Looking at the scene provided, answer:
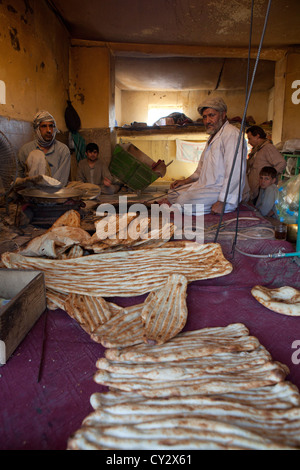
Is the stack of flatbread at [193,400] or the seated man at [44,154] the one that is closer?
the stack of flatbread at [193,400]

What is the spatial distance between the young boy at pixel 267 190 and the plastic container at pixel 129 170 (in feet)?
9.71

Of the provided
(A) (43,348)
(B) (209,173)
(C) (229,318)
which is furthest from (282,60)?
(A) (43,348)

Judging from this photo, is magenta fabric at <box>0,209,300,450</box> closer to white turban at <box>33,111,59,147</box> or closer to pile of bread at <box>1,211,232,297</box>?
pile of bread at <box>1,211,232,297</box>

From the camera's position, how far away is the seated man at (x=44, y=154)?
152 inches

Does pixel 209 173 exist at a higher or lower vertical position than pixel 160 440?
higher

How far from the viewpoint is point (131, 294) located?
167 centimetres

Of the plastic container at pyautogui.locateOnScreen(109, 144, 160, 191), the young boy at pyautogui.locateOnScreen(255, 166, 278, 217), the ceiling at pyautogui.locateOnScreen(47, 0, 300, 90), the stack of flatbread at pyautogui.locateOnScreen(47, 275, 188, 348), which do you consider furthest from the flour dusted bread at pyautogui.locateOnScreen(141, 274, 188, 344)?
the ceiling at pyautogui.locateOnScreen(47, 0, 300, 90)

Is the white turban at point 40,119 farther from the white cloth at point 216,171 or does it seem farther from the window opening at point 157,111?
the window opening at point 157,111

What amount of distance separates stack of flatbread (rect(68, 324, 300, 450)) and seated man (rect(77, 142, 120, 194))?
5.47 m

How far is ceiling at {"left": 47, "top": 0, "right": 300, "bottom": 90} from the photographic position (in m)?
5.66

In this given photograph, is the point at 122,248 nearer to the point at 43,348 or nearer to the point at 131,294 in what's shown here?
the point at 131,294

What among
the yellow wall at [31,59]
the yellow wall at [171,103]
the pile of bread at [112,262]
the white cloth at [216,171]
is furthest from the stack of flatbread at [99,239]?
the yellow wall at [171,103]

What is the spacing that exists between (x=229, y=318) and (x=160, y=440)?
0.79m
